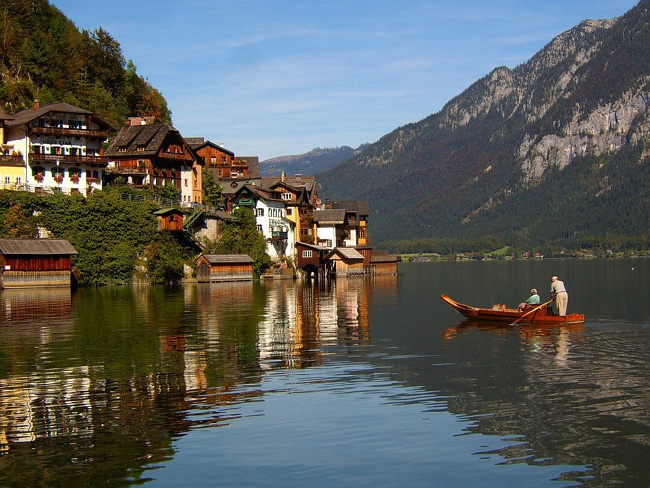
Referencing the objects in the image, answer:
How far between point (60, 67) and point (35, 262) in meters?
41.5

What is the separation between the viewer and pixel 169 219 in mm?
102188

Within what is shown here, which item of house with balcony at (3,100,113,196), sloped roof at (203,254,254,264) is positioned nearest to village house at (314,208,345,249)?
sloped roof at (203,254,254,264)

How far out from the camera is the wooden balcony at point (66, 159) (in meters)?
95.3

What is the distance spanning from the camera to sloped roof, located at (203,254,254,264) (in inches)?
4050

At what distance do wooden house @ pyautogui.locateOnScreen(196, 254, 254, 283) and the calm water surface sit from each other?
5009 cm

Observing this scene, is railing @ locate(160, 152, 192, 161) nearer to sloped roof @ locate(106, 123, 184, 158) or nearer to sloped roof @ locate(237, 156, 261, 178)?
sloped roof @ locate(106, 123, 184, 158)

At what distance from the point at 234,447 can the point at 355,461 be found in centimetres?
332

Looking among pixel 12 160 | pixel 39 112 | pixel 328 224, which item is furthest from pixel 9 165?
pixel 328 224

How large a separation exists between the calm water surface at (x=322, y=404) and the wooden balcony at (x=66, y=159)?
4640 centimetres

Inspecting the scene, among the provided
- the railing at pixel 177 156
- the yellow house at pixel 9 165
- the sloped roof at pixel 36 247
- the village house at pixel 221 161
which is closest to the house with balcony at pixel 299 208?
the village house at pixel 221 161

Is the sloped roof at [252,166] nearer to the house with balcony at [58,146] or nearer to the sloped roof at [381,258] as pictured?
the sloped roof at [381,258]

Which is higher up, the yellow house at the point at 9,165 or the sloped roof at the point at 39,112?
the sloped roof at the point at 39,112

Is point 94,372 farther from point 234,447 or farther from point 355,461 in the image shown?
point 355,461

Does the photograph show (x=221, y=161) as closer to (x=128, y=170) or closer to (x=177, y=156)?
(x=177, y=156)
